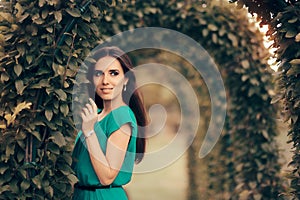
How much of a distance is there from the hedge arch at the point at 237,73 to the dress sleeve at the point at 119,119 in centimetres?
240

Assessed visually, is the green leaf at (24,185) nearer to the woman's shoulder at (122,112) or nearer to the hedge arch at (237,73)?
the woman's shoulder at (122,112)

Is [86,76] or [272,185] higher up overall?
[86,76]

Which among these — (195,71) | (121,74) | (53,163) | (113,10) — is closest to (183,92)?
(195,71)

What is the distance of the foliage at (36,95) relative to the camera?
3.49 m

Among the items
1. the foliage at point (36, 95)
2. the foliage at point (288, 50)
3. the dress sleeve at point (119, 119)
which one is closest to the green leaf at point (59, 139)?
the foliage at point (36, 95)

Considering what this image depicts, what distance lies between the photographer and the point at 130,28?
626 cm

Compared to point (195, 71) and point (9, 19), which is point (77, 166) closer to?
point (9, 19)

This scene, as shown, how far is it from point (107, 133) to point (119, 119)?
13cm

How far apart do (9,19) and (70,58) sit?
1.57ft

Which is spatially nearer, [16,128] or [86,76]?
[16,128]

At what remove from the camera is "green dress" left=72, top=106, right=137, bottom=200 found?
3762 mm

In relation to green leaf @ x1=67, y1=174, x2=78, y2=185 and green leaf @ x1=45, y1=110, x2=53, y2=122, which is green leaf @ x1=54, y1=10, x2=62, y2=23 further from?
green leaf @ x1=67, y1=174, x2=78, y2=185

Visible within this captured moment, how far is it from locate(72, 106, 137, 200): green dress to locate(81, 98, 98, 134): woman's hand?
0.10 metres

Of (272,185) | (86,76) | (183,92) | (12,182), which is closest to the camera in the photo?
(12,182)
